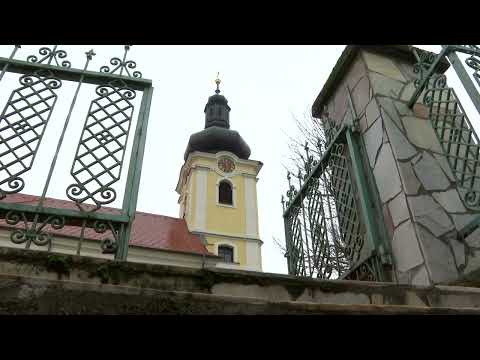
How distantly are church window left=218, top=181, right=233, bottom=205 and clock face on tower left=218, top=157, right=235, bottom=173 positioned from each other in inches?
36.8

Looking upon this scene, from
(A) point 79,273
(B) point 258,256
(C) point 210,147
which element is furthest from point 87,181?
(C) point 210,147

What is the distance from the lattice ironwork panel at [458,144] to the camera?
2848 mm

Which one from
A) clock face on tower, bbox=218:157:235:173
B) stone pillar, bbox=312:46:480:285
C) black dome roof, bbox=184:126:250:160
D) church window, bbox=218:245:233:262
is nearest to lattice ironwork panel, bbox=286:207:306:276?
stone pillar, bbox=312:46:480:285

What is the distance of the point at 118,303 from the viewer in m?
1.31

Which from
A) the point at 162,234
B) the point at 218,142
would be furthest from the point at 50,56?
the point at 218,142

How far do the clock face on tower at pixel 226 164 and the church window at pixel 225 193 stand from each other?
934mm

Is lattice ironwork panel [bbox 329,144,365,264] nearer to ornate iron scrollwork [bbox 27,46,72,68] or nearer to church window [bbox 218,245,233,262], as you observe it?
ornate iron scrollwork [bbox 27,46,72,68]

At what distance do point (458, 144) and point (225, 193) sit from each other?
982 inches

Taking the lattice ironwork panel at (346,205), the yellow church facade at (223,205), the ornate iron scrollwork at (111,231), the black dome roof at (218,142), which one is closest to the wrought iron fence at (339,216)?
the lattice ironwork panel at (346,205)

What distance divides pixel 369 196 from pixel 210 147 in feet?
87.6

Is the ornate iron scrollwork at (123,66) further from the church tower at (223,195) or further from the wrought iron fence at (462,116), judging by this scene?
the church tower at (223,195)

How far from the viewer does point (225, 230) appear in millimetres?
25203

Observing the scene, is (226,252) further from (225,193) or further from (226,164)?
(226,164)
